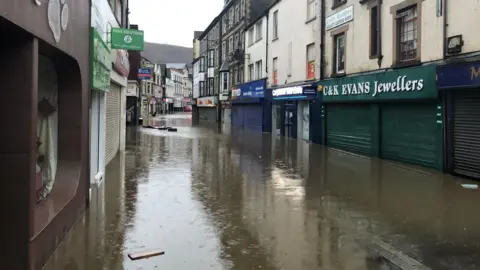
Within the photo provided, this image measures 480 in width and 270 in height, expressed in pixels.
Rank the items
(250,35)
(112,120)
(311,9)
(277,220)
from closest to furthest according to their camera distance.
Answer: (277,220) → (112,120) → (311,9) → (250,35)

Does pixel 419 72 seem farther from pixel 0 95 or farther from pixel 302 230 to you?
pixel 0 95

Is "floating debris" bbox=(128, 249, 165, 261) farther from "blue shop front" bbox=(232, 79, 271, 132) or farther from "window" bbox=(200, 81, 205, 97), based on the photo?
"window" bbox=(200, 81, 205, 97)

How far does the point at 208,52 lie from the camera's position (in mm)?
54531

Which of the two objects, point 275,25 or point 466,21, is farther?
point 275,25

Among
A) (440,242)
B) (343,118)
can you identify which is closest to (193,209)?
(440,242)

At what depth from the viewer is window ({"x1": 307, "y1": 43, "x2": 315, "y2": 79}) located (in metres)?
22.9

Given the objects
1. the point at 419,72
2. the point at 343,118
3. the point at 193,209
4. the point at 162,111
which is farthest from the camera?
the point at 162,111

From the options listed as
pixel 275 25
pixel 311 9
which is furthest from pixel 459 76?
pixel 275 25

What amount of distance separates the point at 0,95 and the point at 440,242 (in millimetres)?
5458

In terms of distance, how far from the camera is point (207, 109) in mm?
56125

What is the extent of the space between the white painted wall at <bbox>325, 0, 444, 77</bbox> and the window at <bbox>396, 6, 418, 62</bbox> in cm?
32

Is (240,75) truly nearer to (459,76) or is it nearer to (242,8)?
(242,8)

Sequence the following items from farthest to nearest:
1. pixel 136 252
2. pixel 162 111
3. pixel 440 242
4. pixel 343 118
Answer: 1. pixel 162 111
2. pixel 343 118
3. pixel 440 242
4. pixel 136 252

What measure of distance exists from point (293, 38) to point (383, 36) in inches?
391
